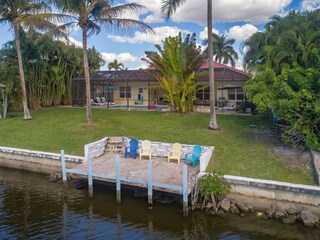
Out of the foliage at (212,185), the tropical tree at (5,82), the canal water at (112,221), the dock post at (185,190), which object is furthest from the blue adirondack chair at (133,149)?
the tropical tree at (5,82)

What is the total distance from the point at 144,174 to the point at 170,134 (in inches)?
212

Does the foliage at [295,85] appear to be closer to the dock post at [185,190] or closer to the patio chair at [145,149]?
the dock post at [185,190]

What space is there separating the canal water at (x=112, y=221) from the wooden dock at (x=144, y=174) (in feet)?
1.88

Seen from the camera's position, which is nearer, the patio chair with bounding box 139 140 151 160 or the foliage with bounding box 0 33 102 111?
the patio chair with bounding box 139 140 151 160

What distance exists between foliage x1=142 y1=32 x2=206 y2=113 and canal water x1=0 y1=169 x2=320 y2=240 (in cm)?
1200

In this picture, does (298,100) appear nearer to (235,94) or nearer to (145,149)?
(145,149)

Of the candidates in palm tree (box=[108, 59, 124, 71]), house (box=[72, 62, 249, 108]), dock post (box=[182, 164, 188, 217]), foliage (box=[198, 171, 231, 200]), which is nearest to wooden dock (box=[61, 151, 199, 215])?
dock post (box=[182, 164, 188, 217])

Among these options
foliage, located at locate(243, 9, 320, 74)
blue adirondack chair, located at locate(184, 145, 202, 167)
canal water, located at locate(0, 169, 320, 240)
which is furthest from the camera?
foliage, located at locate(243, 9, 320, 74)

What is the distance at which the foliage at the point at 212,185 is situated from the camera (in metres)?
11.2

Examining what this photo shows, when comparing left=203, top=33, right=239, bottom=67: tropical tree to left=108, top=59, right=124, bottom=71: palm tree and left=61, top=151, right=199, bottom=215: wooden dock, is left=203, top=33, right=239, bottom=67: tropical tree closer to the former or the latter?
left=108, top=59, right=124, bottom=71: palm tree

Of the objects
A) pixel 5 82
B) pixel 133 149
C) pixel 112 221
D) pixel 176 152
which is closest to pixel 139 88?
pixel 5 82

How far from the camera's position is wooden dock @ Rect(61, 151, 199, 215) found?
36.9 feet

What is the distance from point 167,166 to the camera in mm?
13633

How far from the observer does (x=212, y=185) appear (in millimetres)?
11234
